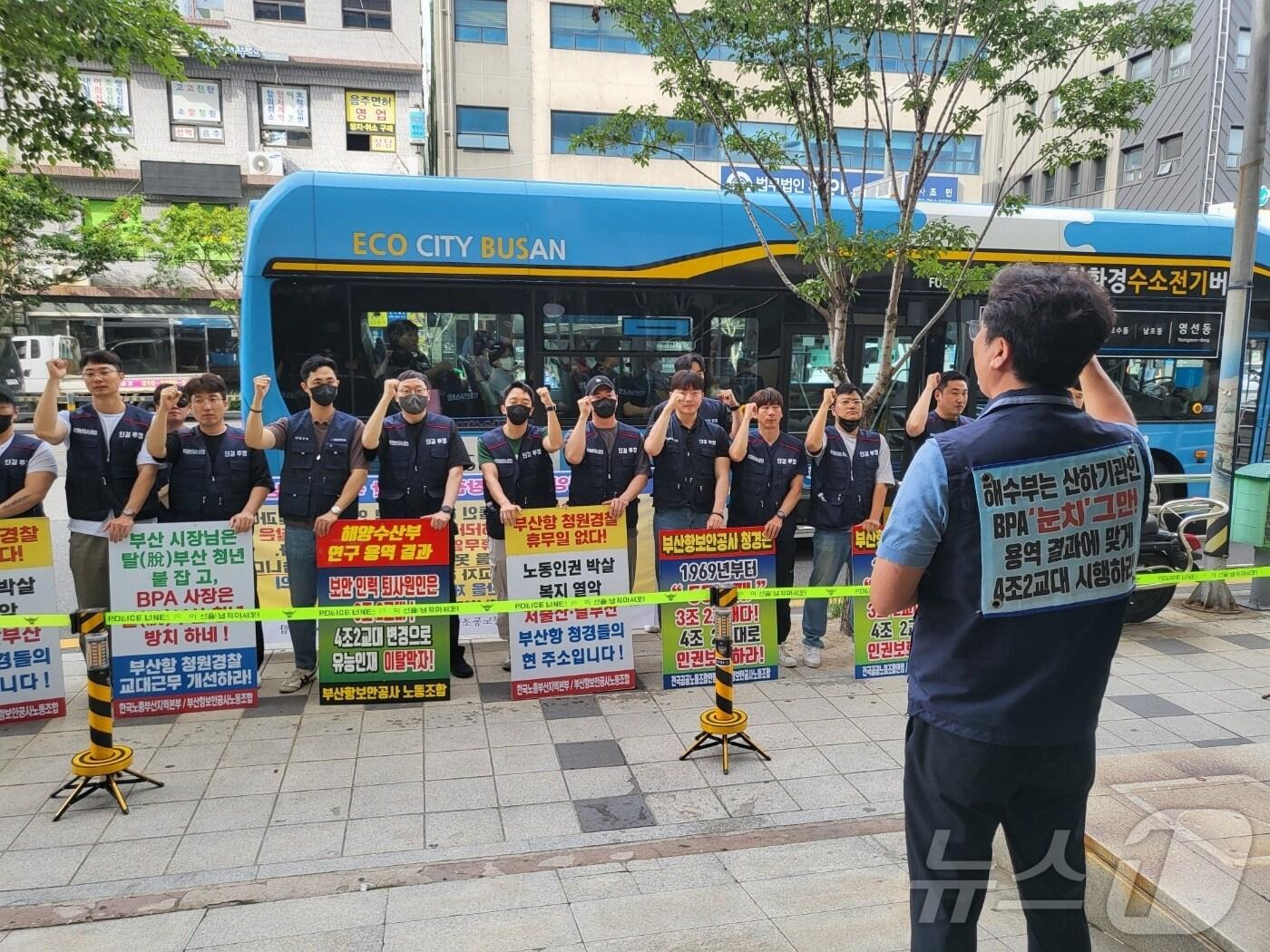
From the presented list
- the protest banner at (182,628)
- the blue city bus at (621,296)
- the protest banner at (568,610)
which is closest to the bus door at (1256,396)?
the blue city bus at (621,296)

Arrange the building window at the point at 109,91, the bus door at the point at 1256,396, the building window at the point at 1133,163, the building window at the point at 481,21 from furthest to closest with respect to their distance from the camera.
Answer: the building window at the point at 1133,163 < the building window at the point at 481,21 < the building window at the point at 109,91 < the bus door at the point at 1256,396

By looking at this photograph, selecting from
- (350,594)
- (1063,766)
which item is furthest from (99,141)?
(1063,766)

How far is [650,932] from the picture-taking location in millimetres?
3396

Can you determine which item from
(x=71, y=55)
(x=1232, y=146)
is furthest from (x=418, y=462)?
(x=1232, y=146)

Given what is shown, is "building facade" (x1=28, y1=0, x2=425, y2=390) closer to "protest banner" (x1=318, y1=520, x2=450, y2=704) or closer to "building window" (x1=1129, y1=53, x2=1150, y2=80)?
"protest banner" (x1=318, y1=520, x2=450, y2=704)

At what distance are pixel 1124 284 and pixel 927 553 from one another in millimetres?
9448

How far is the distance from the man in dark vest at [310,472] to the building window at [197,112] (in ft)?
89.7

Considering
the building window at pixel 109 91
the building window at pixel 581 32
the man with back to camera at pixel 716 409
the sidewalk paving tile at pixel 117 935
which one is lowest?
the sidewalk paving tile at pixel 117 935

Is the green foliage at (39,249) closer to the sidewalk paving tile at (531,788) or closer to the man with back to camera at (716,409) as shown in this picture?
the man with back to camera at (716,409)

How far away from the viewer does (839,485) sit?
20.5 feet

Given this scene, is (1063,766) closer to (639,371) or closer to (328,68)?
(639,371)

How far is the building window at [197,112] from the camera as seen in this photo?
1120 inches

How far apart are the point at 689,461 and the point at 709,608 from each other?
1173mm

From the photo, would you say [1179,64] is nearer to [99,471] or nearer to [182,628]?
[99,471]
